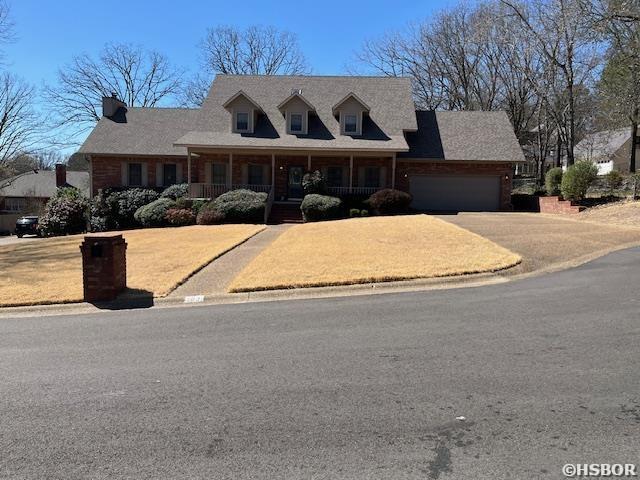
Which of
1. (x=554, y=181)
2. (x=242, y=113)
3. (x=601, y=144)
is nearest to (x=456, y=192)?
(x=554, y=181)

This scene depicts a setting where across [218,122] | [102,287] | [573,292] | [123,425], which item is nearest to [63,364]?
[123,425]

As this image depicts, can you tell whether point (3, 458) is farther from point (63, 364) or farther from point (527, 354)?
point (527, 354)

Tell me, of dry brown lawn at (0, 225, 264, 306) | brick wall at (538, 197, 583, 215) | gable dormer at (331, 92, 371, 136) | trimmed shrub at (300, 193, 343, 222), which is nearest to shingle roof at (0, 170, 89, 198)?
gable dormer at (331, 92, 371, 136)

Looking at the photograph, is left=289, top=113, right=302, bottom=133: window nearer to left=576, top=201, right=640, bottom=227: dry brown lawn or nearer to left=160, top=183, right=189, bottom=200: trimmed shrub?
left=160, top=183, right=189, bottom=200: trimmed shrub

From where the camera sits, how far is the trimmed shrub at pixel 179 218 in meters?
24.2

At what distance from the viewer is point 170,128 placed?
32.8m

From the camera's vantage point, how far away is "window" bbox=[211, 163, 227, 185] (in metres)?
29.4

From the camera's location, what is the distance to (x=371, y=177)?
29703mm

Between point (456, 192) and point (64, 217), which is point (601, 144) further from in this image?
point (64, 217)

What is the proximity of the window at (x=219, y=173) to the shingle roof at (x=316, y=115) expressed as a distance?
1994 mm

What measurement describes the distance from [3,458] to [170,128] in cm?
3153

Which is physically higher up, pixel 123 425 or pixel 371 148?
pixel 371 148

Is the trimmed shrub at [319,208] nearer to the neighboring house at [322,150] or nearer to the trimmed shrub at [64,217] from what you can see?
the neighboring house at [322,150]

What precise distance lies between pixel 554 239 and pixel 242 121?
1959 centimetres
